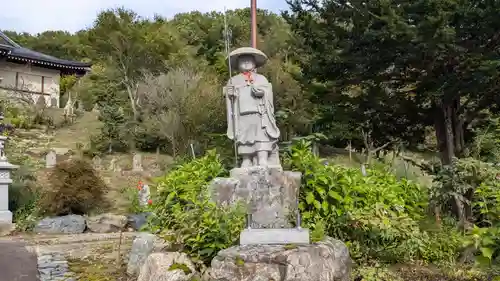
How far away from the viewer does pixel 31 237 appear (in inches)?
360

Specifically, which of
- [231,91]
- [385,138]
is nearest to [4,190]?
[231,91]

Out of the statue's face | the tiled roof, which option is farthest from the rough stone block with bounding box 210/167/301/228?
the tiled roof

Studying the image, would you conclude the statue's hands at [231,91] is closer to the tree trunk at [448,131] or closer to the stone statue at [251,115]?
the stone statue at [251,115]

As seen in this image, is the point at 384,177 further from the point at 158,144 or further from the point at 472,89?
the point at 158,144

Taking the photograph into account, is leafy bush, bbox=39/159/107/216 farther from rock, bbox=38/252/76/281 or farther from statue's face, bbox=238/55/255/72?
statue's face, bbox=238/55/255/72

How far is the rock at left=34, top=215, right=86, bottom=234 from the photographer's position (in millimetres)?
9852

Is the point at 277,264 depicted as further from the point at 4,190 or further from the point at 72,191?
the point at 4,190

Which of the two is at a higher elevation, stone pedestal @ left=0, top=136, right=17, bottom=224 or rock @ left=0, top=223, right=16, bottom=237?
stone pedestal @ left=0, top=136, right=17, bottom=224

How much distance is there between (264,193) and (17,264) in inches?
148

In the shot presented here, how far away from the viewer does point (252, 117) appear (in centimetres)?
589

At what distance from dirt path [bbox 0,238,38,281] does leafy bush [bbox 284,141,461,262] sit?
372 cm

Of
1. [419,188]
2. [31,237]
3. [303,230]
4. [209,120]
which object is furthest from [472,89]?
[209,120]

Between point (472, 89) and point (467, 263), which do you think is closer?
point (467, 263)

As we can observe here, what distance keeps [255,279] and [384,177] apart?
149 inches
